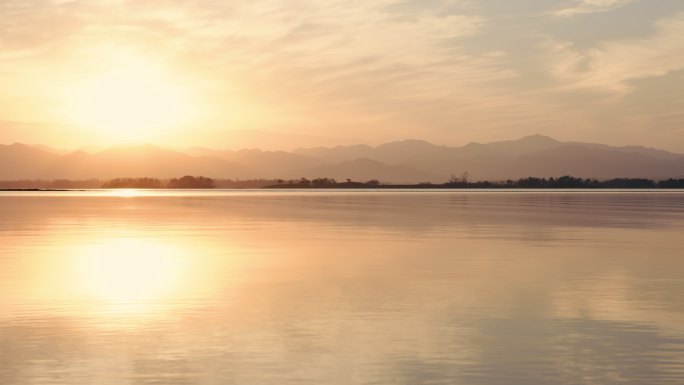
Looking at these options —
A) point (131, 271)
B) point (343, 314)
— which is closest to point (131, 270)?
point (131, 271)

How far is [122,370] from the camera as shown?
588 inches

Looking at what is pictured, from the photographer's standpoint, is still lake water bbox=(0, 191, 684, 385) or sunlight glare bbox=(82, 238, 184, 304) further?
sunlight glare bbox=(82, 238, 184, 304)

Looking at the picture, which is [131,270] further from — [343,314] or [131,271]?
[343,314]

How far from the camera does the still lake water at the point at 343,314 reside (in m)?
15.0

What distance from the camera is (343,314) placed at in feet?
67.8

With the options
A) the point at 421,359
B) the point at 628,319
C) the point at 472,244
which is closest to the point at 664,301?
the point at 628,319

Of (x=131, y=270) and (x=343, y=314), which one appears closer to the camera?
(x=343, y=314)

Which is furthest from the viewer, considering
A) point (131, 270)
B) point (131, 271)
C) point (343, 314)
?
point (131, 270)

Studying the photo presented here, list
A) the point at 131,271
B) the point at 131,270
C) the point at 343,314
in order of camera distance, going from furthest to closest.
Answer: the point at 131,270, the point at 131,271, the point at 343,314

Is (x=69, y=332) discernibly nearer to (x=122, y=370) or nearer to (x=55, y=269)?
(x=122, y=370)

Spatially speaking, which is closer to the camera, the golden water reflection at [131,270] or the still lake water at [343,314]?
the still lake water at [343,314]

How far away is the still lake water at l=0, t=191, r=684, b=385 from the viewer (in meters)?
15.0

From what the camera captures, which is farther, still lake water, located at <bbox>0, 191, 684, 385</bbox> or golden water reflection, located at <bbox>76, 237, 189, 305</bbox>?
golden water reflection, located at <bbox>76, 237, 189, 305</bbox>

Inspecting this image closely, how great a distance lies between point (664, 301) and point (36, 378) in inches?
613
